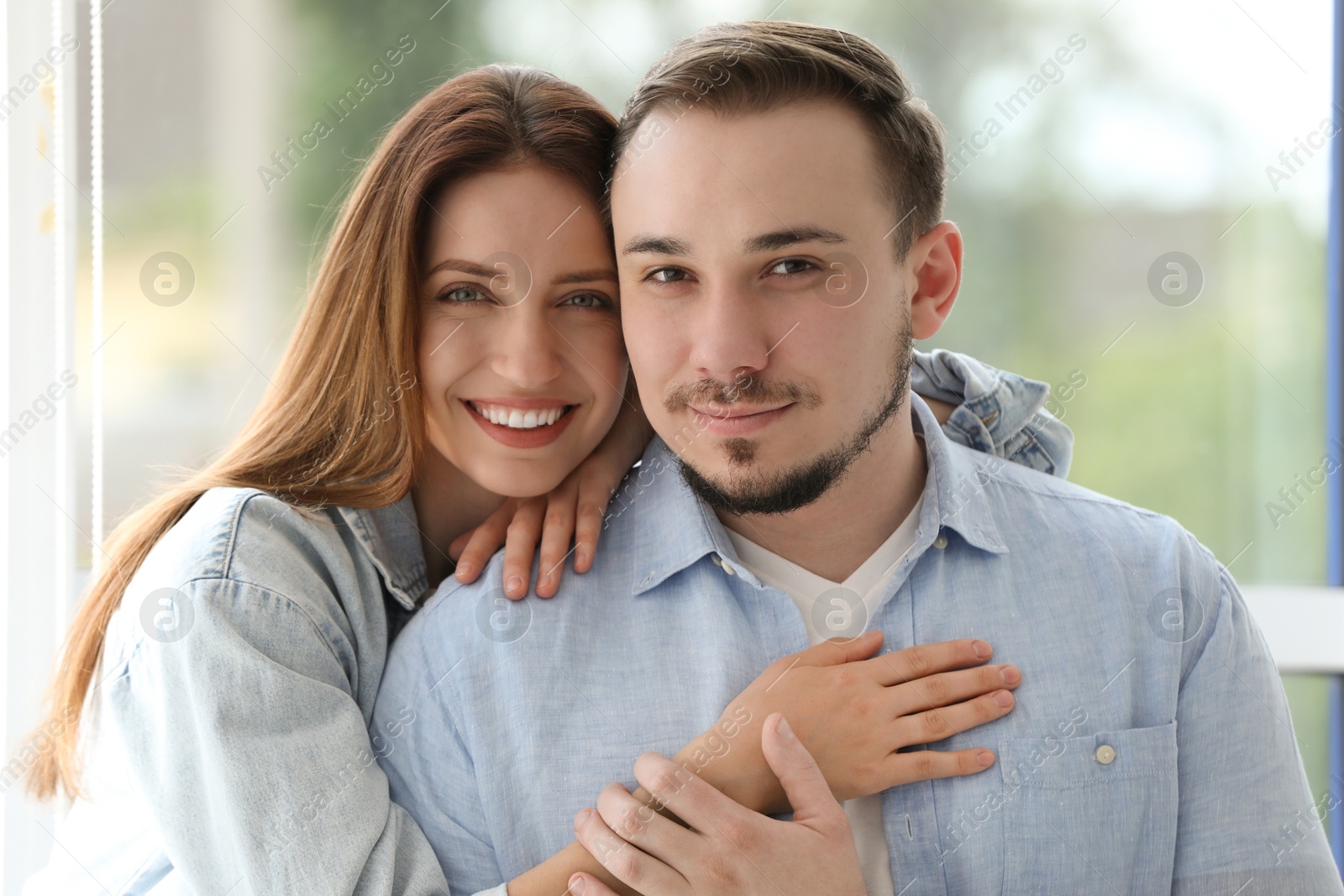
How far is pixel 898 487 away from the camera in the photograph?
Answer: 4.42 ft

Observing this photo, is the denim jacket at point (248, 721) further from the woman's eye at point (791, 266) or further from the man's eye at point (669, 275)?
the woman's eye at point (791, 266)

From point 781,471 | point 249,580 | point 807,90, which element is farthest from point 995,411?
point 249,580

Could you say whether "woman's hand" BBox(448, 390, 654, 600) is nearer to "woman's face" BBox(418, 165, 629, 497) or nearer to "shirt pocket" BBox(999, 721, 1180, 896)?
"woman's face" BBox(418, 165, 629, 497)

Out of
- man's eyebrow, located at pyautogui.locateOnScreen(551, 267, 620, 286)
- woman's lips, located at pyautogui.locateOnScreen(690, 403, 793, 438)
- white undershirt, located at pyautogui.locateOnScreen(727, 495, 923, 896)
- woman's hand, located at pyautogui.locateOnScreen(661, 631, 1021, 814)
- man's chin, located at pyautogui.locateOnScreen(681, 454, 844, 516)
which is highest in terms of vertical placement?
man's eyebrow, located at pyautogui.locateOnScreen(551, 267, 620, 286)

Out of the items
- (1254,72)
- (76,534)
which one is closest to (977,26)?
(1254,72)

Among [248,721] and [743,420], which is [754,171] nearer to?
[743,420]

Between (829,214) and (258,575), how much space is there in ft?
2.46

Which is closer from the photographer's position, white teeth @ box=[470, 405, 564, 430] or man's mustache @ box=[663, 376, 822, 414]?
man's mustache @ box=[663, 376, 822, 414]

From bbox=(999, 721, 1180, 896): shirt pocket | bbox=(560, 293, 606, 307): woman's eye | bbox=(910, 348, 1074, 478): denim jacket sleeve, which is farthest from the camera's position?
bbox=(910, 348, 1074, 478): denim jacket sleeve

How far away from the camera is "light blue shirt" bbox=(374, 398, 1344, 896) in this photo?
114 centimetres

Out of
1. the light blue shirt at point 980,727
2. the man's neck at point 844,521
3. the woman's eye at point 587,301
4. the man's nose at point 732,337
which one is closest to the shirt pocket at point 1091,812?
the light blue shirt at point 980,727

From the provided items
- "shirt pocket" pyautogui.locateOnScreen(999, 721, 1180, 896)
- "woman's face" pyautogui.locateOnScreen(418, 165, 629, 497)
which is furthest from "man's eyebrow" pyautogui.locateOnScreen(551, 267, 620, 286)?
"shirt pocket" pyautogui.locateOnScreen(999, 721, 1180, 896)

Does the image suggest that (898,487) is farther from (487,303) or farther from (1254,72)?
(1254,72)

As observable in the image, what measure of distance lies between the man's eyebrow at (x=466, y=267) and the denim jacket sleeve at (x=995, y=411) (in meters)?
0.62
